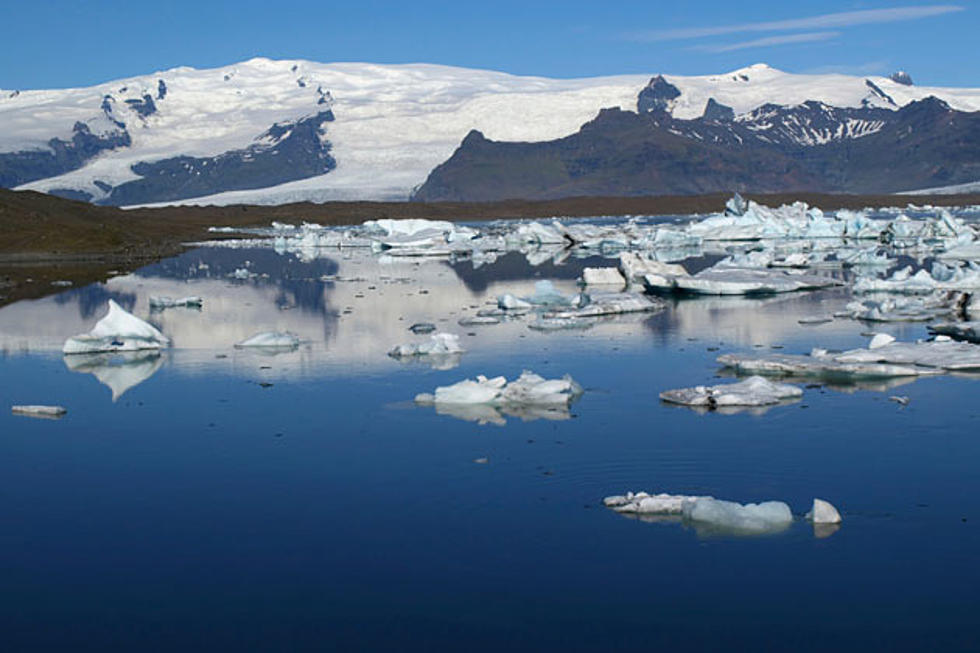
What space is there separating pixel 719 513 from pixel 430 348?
8085 mm

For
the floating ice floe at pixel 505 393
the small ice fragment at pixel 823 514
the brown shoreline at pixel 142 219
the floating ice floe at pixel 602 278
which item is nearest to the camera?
the small ice fragment at pixel 823 514

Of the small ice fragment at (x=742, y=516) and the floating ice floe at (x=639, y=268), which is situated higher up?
the floating ice floe at (x=639, y=268)

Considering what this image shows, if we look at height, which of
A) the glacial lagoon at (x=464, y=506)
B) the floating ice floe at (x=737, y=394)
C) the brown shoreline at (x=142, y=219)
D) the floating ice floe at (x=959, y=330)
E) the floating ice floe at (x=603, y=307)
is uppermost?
the brown shoreline at (x=142, y=219)

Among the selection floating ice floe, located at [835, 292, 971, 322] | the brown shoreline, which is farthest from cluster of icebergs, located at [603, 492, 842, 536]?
the brown shoreline

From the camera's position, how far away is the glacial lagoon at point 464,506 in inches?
268

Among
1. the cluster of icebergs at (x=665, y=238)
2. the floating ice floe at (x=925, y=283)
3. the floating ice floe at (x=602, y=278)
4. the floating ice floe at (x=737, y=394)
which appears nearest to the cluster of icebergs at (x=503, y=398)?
the floating ice floe at (x=737, y=394)

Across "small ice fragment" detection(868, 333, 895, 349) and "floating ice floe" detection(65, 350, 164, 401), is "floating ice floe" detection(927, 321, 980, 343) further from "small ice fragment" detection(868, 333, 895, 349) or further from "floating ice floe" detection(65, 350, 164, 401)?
"floating ice floe" detection(65, 350, 164, 401)

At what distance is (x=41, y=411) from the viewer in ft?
42.3

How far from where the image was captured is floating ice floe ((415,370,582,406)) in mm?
12547

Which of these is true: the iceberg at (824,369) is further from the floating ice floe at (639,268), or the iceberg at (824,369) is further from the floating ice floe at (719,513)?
the floating ice floe at (639,268)

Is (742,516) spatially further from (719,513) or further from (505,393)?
(505,393)

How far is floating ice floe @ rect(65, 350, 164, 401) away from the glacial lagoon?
2.8 inches

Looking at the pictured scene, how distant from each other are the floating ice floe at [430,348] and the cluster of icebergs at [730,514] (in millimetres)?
7497

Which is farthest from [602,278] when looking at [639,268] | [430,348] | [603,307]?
[430,348]
